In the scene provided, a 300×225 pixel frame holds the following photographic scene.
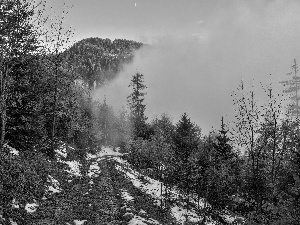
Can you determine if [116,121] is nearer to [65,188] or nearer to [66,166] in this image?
[66,166]

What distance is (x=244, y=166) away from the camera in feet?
77.9

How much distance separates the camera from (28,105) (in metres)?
15.7

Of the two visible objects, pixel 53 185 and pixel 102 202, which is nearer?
pixel 53 185

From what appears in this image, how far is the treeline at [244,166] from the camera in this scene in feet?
30.3

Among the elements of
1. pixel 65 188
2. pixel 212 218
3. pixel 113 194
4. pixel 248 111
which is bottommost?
pixel 212 218

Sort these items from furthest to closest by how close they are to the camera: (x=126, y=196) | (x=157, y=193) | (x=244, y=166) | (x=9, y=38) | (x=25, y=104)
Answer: (x=157, y=193), (x=244, y=166), (x=126, y=196), (x=25, y=104), (x=9, y=38)

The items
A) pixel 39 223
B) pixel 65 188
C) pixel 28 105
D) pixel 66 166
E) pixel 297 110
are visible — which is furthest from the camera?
pixel 297 110

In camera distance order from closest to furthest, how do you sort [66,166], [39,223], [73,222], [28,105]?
[39,223] < [73,222] < [28,105] < [66,166]

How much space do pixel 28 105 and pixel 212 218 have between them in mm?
18609

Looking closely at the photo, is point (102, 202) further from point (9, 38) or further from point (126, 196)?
point (9, 38)

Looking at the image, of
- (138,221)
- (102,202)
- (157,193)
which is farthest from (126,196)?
(138,221)

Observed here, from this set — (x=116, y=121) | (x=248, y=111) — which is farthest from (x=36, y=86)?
(x=116, y=121)

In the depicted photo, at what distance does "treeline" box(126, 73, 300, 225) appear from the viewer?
922 cm

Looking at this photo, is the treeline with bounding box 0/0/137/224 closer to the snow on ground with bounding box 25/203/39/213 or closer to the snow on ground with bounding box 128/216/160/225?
the snow on ground with bounding box 25/203/39/213
